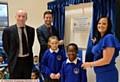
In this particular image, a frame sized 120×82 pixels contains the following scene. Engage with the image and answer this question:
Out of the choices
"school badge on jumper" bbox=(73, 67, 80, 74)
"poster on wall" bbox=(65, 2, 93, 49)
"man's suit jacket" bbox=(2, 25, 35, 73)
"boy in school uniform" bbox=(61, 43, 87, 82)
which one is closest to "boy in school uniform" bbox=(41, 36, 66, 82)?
"boy in school uniform" bbox=(61, 43, 87, 82)

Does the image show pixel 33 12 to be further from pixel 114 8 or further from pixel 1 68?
pixel 114 8

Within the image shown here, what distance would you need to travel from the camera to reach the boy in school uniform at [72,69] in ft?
11.5

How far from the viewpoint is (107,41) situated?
294cm

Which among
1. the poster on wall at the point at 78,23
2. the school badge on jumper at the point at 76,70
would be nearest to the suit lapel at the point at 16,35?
the school badge on jumper at the point at 76,70

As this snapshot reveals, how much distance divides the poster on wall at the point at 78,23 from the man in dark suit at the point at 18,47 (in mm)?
952

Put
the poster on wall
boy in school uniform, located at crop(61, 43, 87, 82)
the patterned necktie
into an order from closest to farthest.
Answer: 1. boy in school uniform, located at crop(61, 43, 87, 82)
2. the patterned necktie
3. the poster on wall

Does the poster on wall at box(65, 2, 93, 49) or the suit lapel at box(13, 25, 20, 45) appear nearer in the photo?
the suit lapel at box(13, 25, 20, 45)

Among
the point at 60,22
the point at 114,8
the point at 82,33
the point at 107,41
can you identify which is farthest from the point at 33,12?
the point at 107,41

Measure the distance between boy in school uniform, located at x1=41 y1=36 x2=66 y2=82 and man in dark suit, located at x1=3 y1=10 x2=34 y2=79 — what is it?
0.81ft

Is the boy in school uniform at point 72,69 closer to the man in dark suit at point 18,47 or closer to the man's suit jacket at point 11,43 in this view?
the man in dark suit at point 18,47

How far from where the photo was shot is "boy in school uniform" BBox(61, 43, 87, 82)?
11.5 feet

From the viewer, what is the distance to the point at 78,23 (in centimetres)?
432

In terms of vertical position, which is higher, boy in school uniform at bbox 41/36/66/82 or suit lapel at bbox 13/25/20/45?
suit lapel at bbox 13/25/20/45

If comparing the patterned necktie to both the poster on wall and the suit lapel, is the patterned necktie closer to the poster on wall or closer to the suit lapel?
the suit lapel
